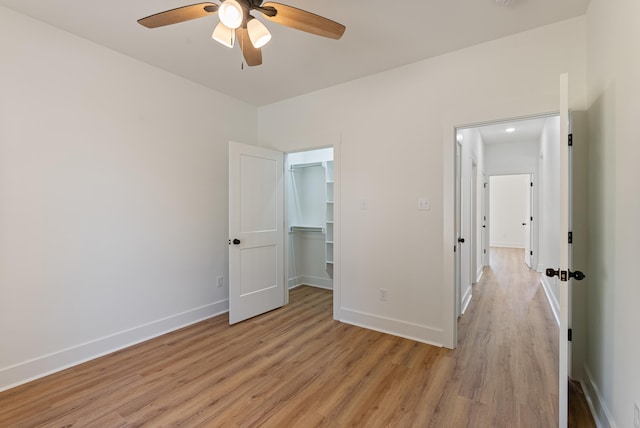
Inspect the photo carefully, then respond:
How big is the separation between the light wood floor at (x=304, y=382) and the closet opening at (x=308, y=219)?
1628 mm

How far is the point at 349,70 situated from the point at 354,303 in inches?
96.1

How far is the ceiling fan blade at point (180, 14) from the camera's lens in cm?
157

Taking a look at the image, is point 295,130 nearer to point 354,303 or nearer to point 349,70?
point 349,70

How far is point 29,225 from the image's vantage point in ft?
7.06

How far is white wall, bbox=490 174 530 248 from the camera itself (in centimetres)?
897

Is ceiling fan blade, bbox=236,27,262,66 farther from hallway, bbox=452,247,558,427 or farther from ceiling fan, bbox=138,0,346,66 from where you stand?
hallway, bbox=452,247,558,427

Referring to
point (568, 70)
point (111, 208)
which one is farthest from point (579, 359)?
point (111, 208)

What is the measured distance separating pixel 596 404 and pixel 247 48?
3.10 m

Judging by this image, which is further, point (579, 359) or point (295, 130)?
point (295, 130)

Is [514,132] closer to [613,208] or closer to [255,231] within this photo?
[613,208]

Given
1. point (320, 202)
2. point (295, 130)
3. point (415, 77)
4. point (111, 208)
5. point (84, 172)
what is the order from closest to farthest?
point (84, 172), point (111, 208), point (415, 77), point (295, 130), point (320, 202)

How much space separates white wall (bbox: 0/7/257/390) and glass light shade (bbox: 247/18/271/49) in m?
1.67

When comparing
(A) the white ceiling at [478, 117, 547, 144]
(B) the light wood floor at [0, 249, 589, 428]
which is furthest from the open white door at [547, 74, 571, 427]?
(A) the white ceiling at [478, 117, 547, 144]

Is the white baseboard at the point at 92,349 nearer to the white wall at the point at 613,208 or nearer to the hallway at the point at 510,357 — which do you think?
the hallway at the point at 510,357
